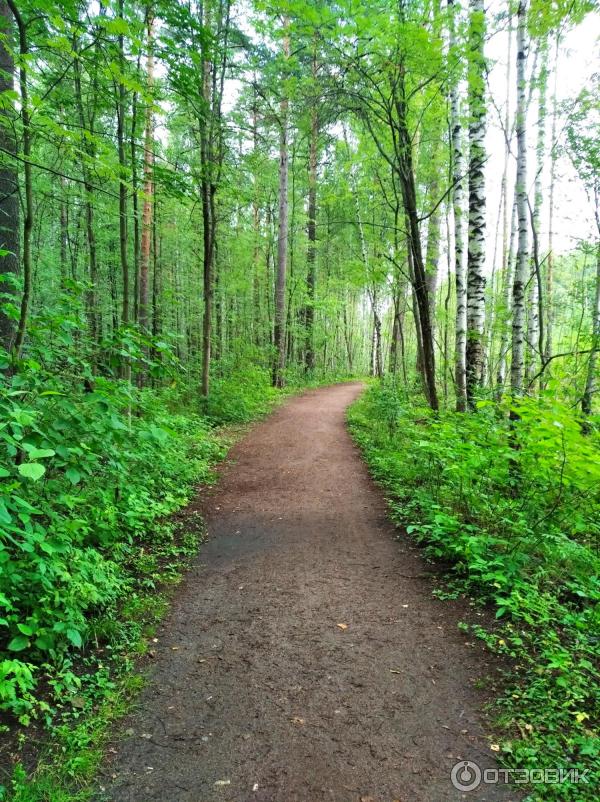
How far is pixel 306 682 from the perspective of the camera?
2.86 m

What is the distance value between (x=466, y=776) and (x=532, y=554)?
A: 2.33 m

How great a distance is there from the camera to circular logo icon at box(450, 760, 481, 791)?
7.01ft

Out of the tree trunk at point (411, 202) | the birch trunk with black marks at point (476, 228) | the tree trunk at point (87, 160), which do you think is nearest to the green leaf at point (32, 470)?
the tree trunk at point (87, 160)

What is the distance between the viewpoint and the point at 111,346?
3711mm

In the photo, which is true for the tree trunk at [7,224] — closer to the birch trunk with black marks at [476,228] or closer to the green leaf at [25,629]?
the green leaf at [25,629]

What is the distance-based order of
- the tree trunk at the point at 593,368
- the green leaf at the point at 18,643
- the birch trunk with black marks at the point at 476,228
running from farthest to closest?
the tree trunk at the point at 593,368, the birch trunk with black marks at the point at 476,228, the green leaf at the point at 18,643

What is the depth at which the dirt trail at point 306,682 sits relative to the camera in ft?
7.18

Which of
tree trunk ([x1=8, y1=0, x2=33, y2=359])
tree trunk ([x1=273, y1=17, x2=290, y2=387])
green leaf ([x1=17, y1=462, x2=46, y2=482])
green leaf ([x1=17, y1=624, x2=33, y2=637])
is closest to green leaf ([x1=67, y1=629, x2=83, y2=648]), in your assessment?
green leaf ([x1=17, y1=624, x2=33, y2=637])

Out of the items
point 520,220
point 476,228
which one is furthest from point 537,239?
point 520,220

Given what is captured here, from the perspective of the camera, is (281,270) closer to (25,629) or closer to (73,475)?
(73,475)

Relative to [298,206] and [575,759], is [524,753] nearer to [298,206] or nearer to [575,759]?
[575,759]

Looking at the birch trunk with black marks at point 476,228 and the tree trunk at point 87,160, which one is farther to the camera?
the birch trunk with black marks at point 476,228

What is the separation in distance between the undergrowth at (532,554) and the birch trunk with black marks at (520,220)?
37.5 inches

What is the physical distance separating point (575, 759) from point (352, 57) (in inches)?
355
